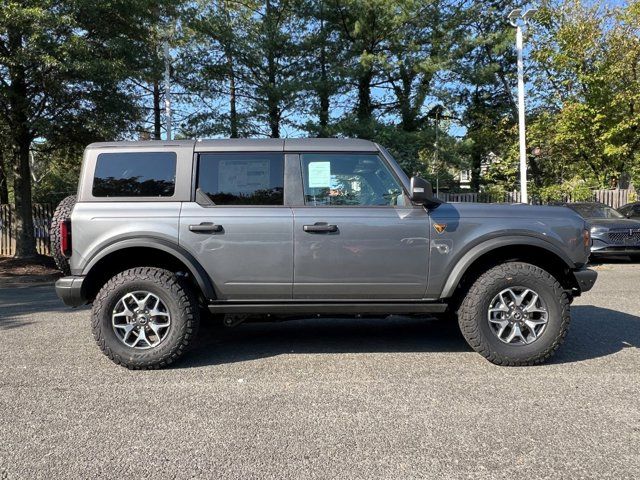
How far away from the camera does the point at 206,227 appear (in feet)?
13.4

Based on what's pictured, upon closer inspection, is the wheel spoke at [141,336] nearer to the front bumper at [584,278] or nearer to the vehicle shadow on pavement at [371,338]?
the vehicle shadow on pavement at [371,338]

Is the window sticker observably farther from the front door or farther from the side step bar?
the side step bar

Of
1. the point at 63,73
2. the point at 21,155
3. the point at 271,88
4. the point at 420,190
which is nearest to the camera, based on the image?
the point at 420,190

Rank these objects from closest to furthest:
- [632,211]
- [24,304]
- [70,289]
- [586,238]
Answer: [70,289] < [586,238] < [24,304] < [632,211]

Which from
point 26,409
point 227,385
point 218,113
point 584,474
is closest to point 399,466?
point 584,474

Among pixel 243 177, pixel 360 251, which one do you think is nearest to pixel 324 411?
pixel 360 251

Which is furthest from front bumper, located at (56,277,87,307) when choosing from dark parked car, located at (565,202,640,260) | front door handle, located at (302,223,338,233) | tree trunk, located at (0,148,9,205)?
tree trunk, located at (0,148,9,205)

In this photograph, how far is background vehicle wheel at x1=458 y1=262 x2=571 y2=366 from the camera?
408cm

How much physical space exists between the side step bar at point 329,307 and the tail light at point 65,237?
1331mm

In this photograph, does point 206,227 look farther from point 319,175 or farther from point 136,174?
point 319,175

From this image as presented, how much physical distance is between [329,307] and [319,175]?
1.19 m

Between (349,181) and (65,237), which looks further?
(349,181)

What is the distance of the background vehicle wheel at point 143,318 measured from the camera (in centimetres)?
407

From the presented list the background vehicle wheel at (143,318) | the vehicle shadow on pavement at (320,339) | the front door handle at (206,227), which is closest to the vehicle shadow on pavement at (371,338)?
the vehicle shadow on pavement at (320,339)
